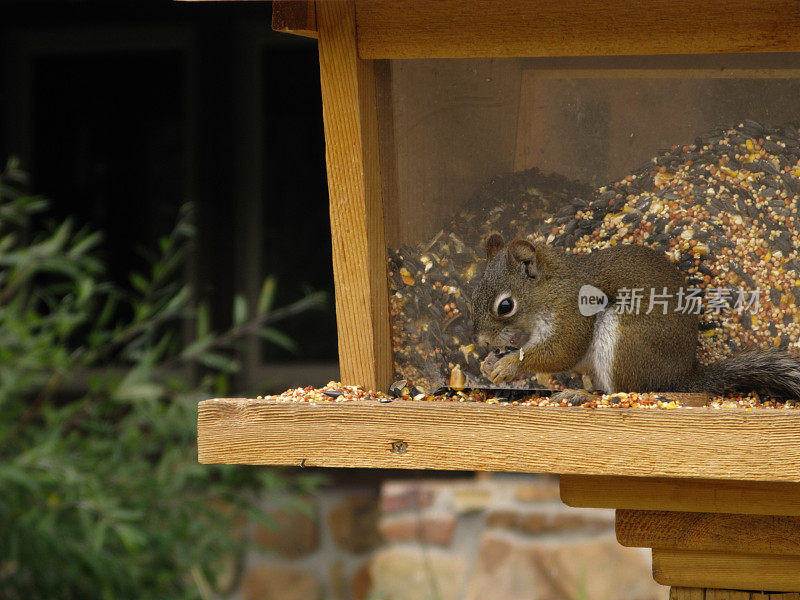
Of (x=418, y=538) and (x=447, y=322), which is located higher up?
(x=447, y=322)

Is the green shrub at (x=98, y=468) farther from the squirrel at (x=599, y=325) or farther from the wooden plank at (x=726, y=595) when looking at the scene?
the wooden plank at (x=726, y=595)

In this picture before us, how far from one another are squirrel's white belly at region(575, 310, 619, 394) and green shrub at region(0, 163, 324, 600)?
3.22 feet

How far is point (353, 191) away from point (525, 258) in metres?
0.23

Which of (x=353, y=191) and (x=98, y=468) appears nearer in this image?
(x=353, y=191)

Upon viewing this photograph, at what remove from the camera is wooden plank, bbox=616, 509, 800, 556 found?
1301 mm

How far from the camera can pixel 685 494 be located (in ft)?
4.18

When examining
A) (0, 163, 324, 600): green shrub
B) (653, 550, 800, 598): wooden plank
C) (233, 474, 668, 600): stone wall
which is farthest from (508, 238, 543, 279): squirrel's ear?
(233, 474, 668, 600): stone wall

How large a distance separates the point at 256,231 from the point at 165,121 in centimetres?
46

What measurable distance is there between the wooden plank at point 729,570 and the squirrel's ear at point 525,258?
1.21ft

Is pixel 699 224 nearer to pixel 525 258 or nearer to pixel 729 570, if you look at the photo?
pixel 525 258

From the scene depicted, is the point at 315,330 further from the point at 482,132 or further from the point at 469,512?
the point at 482,132

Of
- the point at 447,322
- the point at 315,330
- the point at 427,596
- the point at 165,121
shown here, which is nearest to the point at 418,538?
the point at 427,596

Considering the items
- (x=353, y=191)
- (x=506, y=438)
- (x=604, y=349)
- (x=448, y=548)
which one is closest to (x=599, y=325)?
(x=604, y=349)

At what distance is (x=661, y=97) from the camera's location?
4.33 ft
